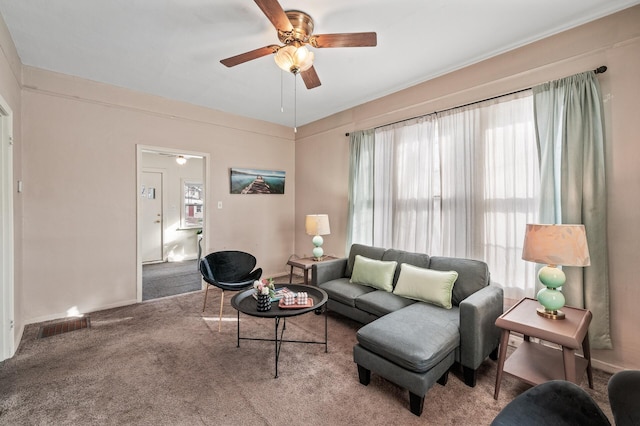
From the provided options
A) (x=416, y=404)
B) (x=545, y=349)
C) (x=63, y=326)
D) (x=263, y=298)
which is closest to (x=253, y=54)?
(x=263, y=298)

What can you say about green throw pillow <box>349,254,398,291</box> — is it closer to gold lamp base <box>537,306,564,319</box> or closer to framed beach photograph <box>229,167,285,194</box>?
gold lamp base <box>537,306,564,319</box>

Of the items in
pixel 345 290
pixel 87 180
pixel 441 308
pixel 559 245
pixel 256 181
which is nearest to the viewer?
pixel 559 245

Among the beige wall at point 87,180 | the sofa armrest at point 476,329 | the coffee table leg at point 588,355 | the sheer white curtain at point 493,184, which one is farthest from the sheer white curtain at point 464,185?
the beige wall at point 87,180

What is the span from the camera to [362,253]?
3.55 metres

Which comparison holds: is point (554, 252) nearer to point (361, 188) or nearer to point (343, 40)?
point (343, 40)

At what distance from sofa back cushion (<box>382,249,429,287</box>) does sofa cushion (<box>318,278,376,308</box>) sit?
385 millimetres

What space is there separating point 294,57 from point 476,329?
7.95ft

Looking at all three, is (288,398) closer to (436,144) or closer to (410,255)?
(410,255)

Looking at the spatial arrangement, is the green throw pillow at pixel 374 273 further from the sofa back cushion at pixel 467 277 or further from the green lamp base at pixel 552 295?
the green lamp base at pixel 552 295

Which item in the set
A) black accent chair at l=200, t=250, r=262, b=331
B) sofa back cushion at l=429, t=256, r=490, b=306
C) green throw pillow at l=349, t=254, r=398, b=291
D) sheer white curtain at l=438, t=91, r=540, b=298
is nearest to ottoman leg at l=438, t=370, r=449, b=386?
sofa back cushion at l=429, t=256, r=490, b=306

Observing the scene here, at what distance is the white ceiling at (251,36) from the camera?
2.11 meters

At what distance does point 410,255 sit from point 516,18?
2295mm

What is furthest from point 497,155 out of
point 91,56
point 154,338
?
point 91,56

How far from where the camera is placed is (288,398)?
1.94 m
